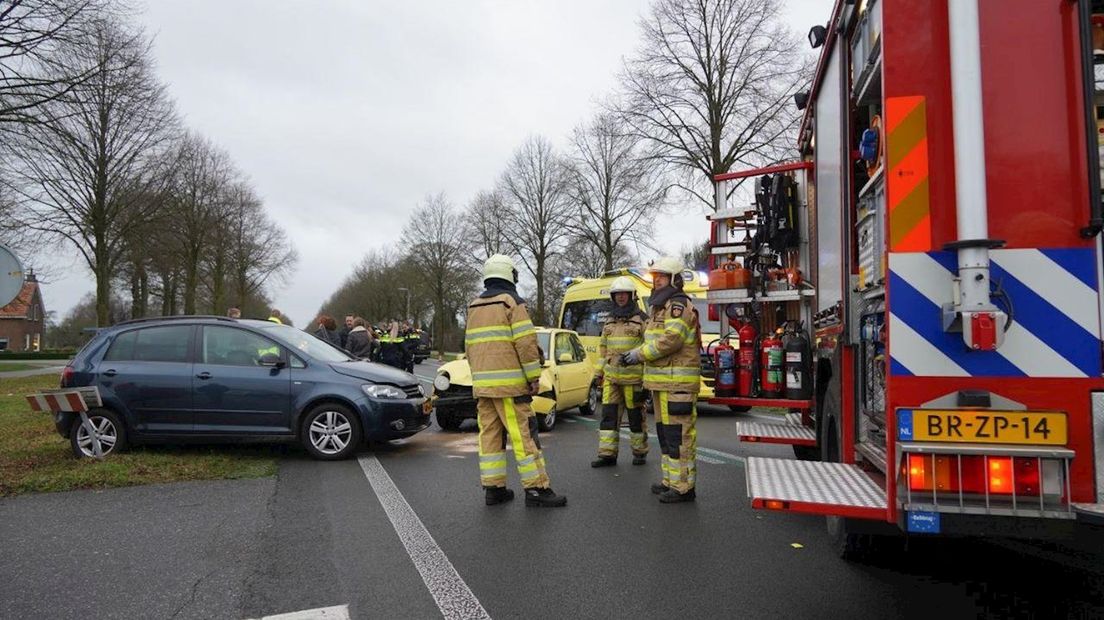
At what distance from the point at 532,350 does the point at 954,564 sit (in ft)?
10.0

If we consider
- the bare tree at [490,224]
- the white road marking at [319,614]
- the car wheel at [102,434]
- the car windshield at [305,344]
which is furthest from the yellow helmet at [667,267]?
the bare tree at [490,224]

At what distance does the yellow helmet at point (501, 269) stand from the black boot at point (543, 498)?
168 cm

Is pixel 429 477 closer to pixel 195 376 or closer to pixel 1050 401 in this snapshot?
pixel 195 376

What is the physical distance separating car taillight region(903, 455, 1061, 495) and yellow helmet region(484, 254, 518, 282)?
3605 mm

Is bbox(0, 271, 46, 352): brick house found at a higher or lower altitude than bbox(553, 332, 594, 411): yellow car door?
higher

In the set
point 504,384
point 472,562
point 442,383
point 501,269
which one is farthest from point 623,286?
point 442,383

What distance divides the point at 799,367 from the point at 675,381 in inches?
36.8

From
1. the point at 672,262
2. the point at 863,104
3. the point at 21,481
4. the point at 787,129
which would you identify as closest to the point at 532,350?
the point at 672,262

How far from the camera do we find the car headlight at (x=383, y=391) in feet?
25.0

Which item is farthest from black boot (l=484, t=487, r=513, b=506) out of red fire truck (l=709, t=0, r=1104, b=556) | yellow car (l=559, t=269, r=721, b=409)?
yellow car (l=559, t=269, r=721, b=409)

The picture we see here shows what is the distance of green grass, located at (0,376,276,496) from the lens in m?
6.42

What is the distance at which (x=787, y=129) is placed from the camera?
22.2 metres

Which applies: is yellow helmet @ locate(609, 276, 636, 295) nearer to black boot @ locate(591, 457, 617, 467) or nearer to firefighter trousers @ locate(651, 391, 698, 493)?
firefighter trousers @ locate(651, 391, 698, 493)

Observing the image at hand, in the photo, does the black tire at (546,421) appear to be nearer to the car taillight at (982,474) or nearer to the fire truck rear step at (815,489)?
the fire truck rear step at (815,489)
